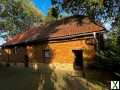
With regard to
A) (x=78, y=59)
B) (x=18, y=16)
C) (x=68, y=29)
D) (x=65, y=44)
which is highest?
(x=18, y=16)

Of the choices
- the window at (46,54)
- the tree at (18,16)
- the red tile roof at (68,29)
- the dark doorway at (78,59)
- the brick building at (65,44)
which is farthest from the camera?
the tree at (18,16)

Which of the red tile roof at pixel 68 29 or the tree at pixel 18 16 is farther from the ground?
the tree at pixel 18 16

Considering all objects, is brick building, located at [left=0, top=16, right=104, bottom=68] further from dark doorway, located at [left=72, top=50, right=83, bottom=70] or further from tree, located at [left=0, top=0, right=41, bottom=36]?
tree, located at [left=0, top=0, right=41, bottom=36]

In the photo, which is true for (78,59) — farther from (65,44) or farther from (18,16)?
(18,16)

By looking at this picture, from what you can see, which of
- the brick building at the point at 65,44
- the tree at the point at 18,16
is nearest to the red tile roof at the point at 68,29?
the brick building at the point at 65,44

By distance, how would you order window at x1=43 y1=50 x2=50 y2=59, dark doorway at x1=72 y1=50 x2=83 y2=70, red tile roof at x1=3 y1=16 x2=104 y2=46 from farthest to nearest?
window at x1=43 y1=50 x2=50 y2=59
dark doorway at x1=72 y1=50 x2=83 y2=70
red tile roof at x1=3 y1=16 x2=104 y2=46

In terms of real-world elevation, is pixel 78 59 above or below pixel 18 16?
below

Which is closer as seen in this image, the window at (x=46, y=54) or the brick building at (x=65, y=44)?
the brick building at (x=65, y=44)

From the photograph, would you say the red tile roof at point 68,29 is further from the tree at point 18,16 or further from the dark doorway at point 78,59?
the tree at point 18,16

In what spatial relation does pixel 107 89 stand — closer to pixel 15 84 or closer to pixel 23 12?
pixel 15 84

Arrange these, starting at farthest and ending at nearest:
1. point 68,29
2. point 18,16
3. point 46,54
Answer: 1. point 18,16
2. point 46,54
3. point 68,29

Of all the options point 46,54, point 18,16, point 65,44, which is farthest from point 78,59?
point 18,16

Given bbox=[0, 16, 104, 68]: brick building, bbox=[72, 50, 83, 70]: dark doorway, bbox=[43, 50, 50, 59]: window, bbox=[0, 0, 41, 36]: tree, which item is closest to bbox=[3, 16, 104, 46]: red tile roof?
bbox=[0, 16, 104, 68]: brick building

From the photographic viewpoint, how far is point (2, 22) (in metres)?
49.4
